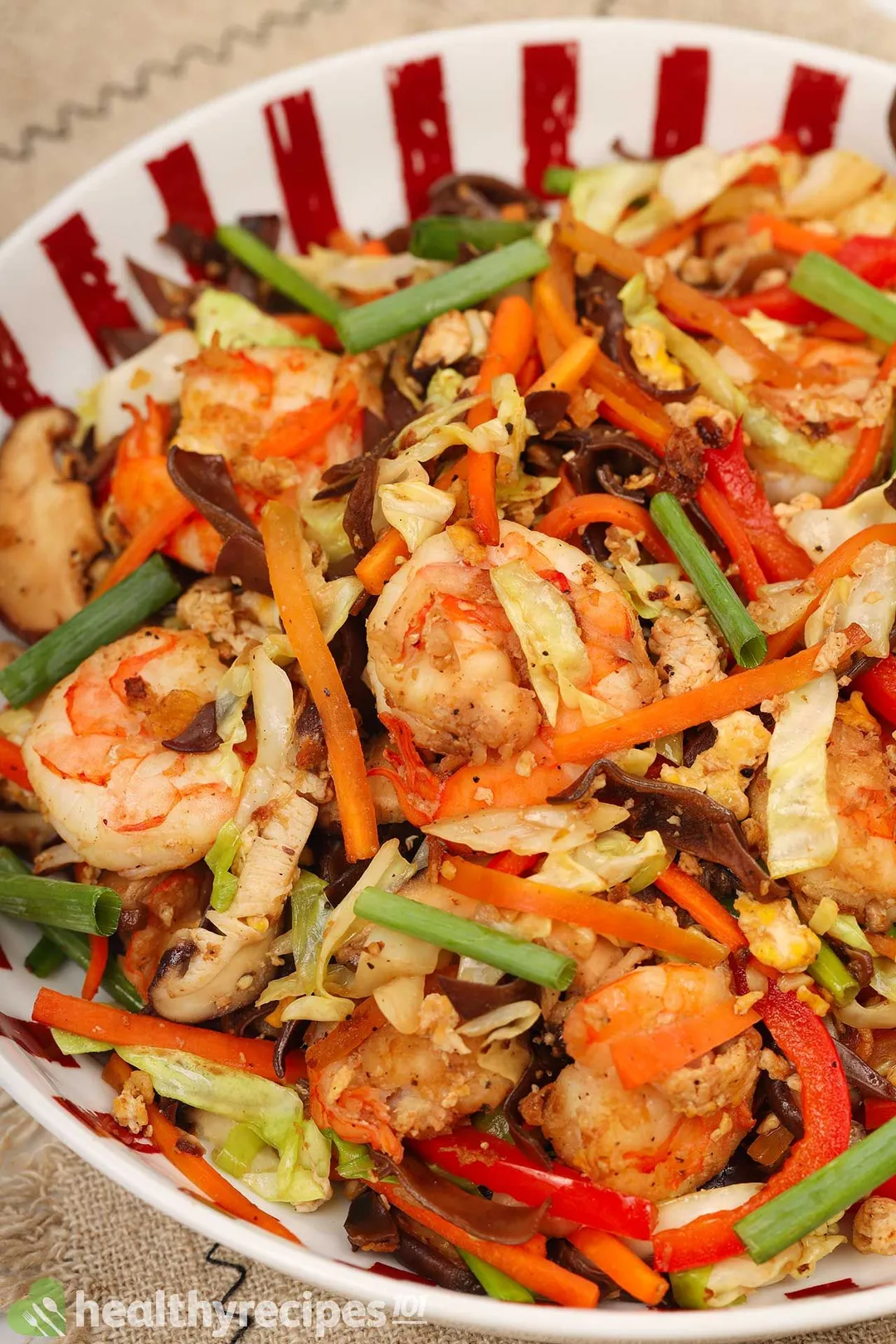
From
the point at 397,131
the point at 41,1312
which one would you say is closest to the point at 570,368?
the point at 397,131

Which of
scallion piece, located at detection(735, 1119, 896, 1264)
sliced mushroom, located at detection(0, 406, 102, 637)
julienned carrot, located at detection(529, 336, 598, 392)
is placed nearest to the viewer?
scallion piece, located at detection(735, 1119, 896, 1264)

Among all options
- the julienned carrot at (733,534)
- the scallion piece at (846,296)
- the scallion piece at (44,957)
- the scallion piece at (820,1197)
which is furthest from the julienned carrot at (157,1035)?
the scallion piece at (846,296)

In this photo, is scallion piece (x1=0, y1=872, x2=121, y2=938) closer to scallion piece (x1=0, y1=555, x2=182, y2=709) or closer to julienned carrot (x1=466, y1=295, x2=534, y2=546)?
scallion piece (x1=0, y1=555, x2=182, y2=709)

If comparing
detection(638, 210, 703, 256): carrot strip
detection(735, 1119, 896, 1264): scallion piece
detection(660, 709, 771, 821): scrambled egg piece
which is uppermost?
detection(638, 210, 703, 256): carrot strip

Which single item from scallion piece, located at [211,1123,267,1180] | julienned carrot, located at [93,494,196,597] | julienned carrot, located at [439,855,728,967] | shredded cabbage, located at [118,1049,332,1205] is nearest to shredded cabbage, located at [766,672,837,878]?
julienned carrot, located at [439,855,728,967]

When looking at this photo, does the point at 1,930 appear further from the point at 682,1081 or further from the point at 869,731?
the point at 869,731

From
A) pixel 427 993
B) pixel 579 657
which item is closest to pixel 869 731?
pixel 579 657
